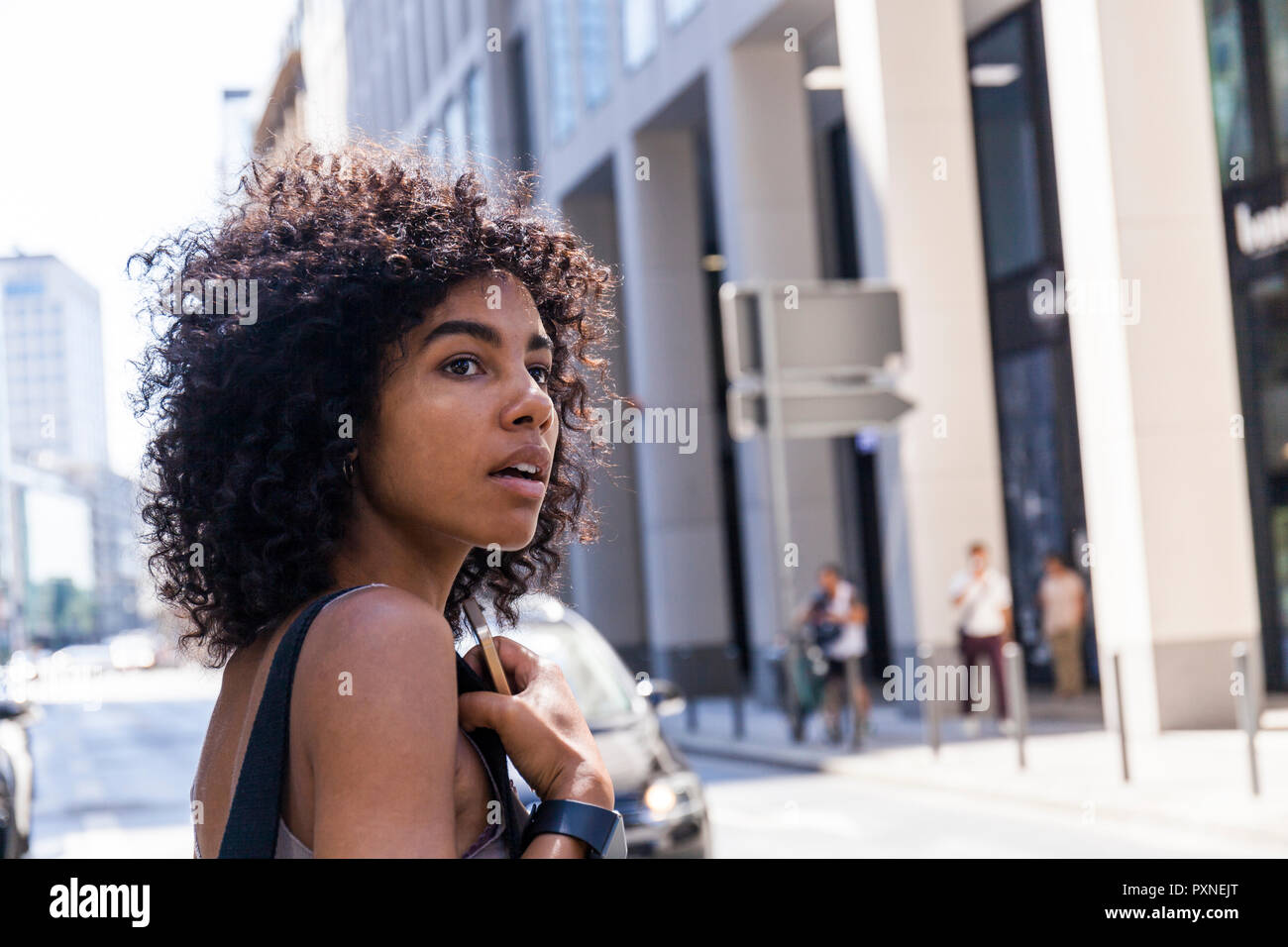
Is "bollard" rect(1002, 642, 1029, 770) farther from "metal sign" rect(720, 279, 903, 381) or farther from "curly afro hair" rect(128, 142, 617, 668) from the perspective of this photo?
"curly afro hair" rect(128, 142, 617, 668)

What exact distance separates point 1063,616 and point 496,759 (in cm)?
1667

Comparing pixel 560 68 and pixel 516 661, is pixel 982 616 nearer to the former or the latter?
pixel 516 661

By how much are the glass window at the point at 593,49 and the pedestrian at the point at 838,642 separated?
480 inches

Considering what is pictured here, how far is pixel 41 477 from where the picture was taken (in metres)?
68.9

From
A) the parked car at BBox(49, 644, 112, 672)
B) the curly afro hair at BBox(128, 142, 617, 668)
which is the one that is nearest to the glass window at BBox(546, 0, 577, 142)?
the curly afro hair at BBox(128, 142, 617, 668)

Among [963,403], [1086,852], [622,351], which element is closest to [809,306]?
[963,403]

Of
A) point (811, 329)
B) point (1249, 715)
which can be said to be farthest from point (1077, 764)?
point (811, 329)

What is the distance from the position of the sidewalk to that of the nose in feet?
21.9

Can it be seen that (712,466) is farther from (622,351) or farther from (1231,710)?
(1231,710)

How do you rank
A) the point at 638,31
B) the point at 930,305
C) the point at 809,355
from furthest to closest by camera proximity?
the point at 638,31 → the point at 930,305 → the point at 809,355

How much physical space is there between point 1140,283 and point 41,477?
6303 centimetres

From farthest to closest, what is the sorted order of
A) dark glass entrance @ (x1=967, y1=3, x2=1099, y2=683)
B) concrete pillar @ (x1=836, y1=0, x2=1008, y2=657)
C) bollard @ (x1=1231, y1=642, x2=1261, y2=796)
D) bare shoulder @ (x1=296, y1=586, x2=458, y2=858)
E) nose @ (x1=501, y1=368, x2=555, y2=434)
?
dark glass entrance @ (x1=967, y1=3, x2=1099, y2=683) < concrete pillar @ (x1=836, y1=0, x2=1008, y2=657) < bollard @ (x1=1231, y1=642, x2=1261, y2=796) < nose @ (x1=501, y1=368, x2=555, y2=434) < bare shoulder @ (x1=296, y1=586, x2=458, y2=858)

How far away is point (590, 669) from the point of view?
26.2 ft

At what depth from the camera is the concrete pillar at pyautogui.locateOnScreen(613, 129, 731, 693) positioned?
2431cm
